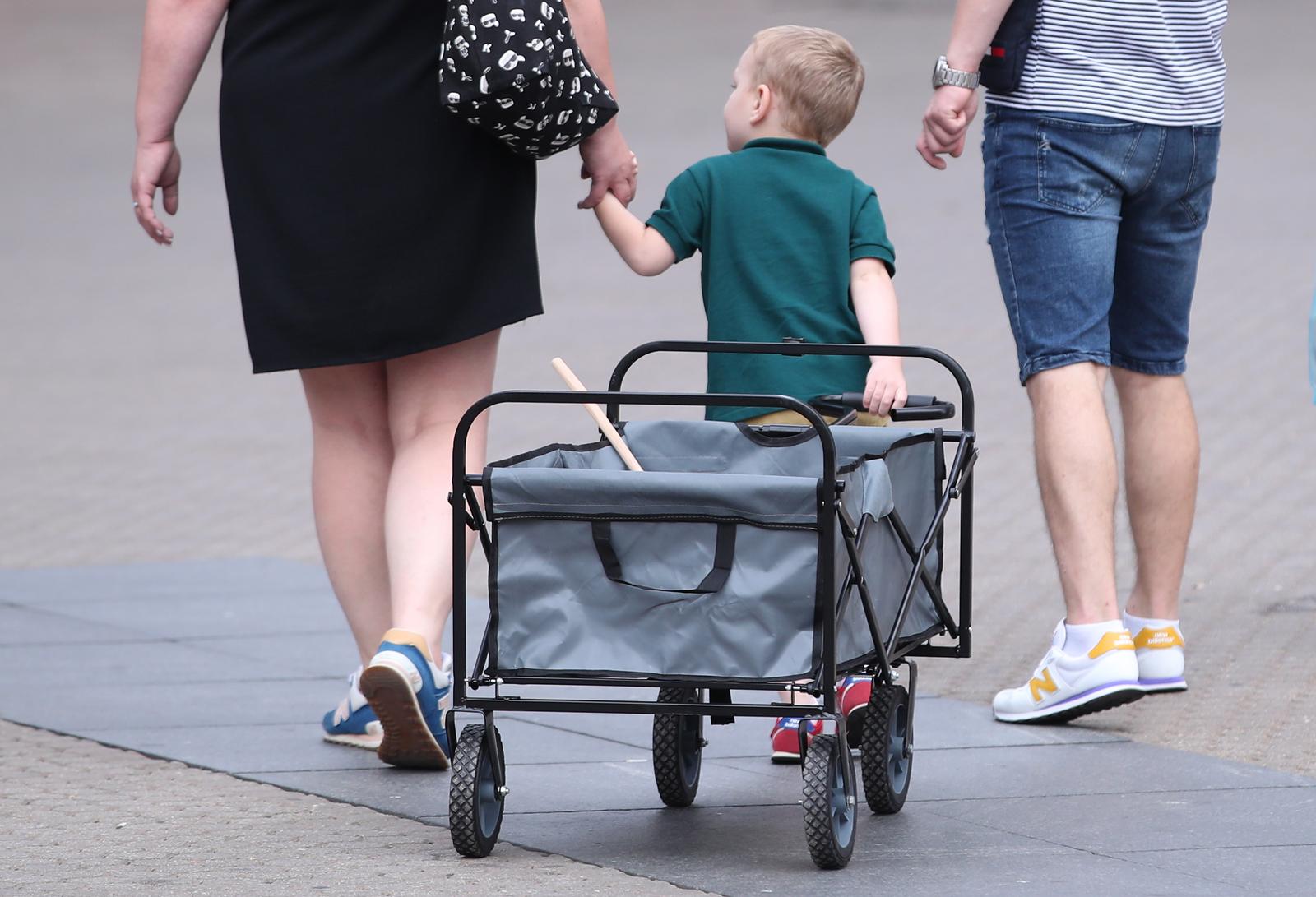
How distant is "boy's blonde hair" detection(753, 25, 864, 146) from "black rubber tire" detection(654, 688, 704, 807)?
48.2 inches

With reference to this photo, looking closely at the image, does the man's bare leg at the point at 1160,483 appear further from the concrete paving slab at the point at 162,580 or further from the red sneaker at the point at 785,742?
the concrete paving slab at the point at 162,580

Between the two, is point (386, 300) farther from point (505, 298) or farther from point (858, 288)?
point (858, 288)

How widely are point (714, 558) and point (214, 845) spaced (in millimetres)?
932

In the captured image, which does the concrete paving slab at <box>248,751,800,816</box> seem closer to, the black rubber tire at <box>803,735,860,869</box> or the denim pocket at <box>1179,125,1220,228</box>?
the black rubber tire at <box>803,735,860,869</box>

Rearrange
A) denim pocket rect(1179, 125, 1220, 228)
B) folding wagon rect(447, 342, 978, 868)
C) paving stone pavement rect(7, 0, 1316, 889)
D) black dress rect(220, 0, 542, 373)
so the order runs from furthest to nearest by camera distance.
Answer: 1. paving stone pavement rect(7, 0, 1316, 889)
2. denim pocket rect(1179, 125, 1220, 228)
3. black dress rect(220, 0, 542, 373)
4. folding wagon rect(447, 342, 978, 868)

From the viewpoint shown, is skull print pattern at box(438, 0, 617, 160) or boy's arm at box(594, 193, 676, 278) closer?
skull print pattern at box(438, 0, 617, 160)

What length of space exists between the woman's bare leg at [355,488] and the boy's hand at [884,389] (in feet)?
3.08

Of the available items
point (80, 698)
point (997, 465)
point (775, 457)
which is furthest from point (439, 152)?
point (997, 465)

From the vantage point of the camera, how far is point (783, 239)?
13.7 feet

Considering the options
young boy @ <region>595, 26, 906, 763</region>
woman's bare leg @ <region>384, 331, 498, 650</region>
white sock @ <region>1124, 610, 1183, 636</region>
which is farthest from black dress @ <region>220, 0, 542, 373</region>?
white sock @ <region>1124, 610, 1183, 636</region>

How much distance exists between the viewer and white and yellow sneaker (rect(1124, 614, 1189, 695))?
4.57 meters

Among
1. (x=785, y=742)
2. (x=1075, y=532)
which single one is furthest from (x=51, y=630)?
(x=1075, y=532)

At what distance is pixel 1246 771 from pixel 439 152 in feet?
6.03

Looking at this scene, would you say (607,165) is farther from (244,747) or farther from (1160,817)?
(1160,817)
